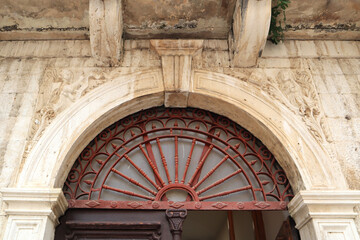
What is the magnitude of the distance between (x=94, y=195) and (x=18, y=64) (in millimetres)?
1847

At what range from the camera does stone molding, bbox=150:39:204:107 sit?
13.7ft

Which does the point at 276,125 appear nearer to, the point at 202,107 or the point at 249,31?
the point at 202,107

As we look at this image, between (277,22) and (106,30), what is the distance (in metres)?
2.08

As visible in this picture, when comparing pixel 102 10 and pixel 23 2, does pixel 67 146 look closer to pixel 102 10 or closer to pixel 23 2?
pixel 102 10

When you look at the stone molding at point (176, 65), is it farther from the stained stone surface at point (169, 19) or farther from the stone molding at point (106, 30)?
the stone molding at point (106, 30)

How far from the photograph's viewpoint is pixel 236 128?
4340 mm

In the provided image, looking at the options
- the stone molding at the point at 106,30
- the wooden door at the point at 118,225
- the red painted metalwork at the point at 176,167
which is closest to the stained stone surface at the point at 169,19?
the stone molding at the point at 106,30

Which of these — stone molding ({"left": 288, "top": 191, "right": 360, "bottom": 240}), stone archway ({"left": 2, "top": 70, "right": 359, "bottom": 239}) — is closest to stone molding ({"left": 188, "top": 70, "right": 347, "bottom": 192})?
stone archway ({"left": 2, "top": 70, "right": 359, "bottom": 239})

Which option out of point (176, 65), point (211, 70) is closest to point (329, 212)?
point (211, 70)

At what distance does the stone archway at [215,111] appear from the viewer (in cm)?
334

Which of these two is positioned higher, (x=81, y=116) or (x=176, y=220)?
(x=81, y=116)

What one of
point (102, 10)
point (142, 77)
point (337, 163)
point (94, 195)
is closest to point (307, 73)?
point (337, 163)

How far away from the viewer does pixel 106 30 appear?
13.4 ft

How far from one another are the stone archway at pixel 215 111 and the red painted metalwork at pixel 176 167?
0.49 ft
